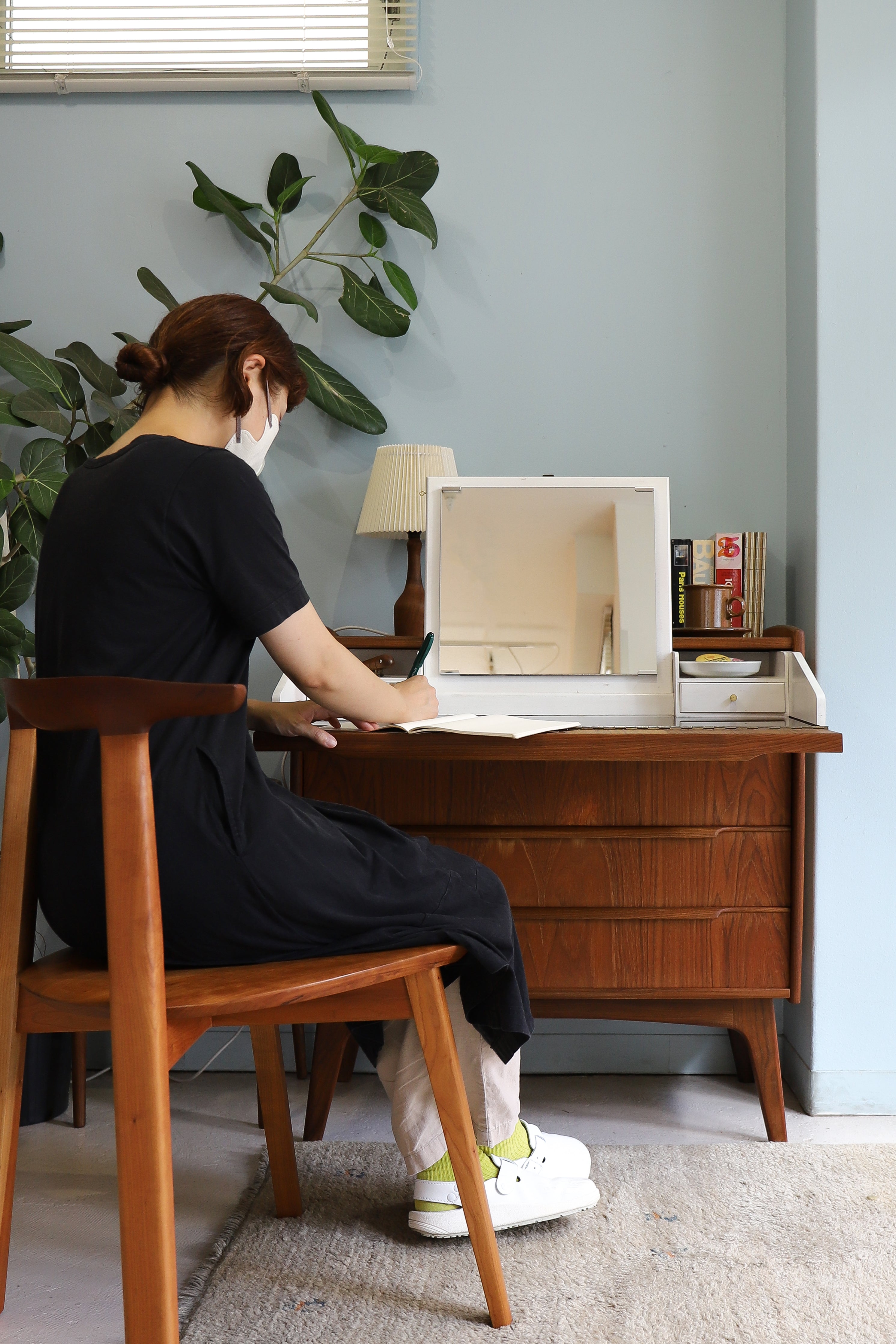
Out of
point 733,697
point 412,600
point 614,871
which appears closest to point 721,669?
point 733,697

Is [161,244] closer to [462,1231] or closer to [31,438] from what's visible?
[31,438]

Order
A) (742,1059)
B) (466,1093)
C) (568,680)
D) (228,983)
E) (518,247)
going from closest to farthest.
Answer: (228,983)
(466,1093)
(568,680)
(742,1059)
(518,247)

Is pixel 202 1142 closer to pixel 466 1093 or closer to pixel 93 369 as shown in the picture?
pixel 466 1093

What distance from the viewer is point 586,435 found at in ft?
7.23

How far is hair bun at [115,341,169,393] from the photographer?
3.85 feet

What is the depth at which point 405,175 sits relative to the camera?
2.06 meters

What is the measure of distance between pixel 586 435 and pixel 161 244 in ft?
3.36

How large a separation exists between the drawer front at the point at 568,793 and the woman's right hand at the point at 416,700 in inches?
11.9

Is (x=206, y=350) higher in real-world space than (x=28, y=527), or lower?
higher

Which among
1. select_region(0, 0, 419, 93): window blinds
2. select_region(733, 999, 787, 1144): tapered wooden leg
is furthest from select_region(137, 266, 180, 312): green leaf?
select_region(733, 999, 787, 1144): tapered wooden leg

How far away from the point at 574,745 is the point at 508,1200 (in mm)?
644

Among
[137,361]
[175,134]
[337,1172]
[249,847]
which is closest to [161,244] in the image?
[175,134]

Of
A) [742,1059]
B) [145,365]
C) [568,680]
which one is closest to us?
[145,365]

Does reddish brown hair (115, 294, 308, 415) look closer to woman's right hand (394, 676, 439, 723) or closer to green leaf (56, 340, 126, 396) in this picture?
woman's right hand (394, 676, 439, 723)
